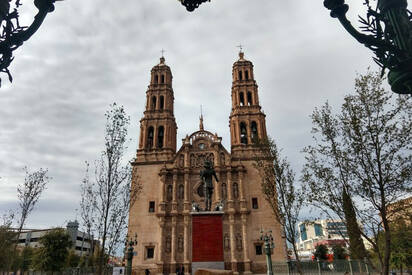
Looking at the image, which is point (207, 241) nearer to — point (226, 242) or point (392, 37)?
point (226, 242)

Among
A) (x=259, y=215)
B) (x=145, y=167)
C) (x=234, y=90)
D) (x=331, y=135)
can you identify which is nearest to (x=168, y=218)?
(x=145, y=167)

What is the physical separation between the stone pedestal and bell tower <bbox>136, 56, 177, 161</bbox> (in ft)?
53.5

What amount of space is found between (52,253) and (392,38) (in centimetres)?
3051

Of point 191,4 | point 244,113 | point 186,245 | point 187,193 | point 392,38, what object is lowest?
point 186,245

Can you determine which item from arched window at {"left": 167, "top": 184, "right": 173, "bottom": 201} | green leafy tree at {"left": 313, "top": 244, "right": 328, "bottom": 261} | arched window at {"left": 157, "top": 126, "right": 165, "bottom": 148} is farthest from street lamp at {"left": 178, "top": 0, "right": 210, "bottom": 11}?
green leafy tree at {"left": 313, "top": 244, "right": 328, "bottom": 261}

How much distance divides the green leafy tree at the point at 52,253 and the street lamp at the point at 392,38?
30.1 metres

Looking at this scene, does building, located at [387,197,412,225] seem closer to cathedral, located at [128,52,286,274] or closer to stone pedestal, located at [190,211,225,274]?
stone pedestal, located at [190,211,225,274]

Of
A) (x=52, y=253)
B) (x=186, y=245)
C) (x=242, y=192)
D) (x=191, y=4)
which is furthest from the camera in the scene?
(x=242, y=192)

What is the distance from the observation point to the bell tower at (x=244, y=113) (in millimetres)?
31967

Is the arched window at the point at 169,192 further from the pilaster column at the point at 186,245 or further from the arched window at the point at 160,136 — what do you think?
the arched window at the point at 160,136

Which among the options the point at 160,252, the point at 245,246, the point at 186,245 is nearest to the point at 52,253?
the point at 160,252

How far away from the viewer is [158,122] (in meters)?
33.8

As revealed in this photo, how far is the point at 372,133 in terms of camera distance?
30.3 feet

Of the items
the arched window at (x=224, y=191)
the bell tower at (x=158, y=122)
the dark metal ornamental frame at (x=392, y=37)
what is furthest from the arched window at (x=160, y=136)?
the dark metal ornamental frame at (x=392, y=37)
